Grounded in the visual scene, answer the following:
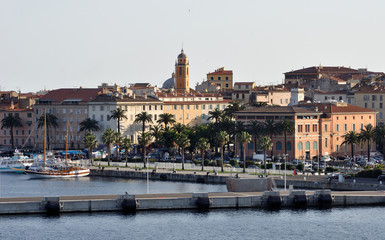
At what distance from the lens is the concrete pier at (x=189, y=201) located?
100438mm

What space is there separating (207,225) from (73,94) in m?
90.4

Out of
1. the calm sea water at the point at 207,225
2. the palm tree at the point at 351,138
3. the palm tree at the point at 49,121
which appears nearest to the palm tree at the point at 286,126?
the palm tree at the point at 351,138

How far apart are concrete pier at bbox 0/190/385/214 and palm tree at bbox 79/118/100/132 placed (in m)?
66.1

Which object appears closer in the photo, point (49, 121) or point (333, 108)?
point (333, 108)

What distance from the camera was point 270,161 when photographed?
482ft

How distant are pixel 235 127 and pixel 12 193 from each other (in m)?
43.7

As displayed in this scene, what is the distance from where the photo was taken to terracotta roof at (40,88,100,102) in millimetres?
179800

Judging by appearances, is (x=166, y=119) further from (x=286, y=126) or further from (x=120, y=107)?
(x=286, y=126)

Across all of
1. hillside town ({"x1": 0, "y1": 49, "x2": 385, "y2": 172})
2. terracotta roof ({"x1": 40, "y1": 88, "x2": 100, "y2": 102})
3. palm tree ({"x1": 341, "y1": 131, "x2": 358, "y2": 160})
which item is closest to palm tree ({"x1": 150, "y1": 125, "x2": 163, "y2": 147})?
hillside town ({"x1": 0, "y1": 49, "x2": 385, "y2": 172})

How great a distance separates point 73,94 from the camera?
599 feet

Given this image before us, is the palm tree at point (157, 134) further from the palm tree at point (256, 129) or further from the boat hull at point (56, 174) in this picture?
the boat hull at point (56, 174)

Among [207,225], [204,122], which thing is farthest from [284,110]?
[207,225]

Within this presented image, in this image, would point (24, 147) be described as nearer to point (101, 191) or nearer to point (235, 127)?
point (235, 127)

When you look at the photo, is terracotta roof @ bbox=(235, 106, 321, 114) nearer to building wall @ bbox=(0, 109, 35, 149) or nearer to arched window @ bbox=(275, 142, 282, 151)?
arched window @ bbox=(275, 142, 282, 151)
